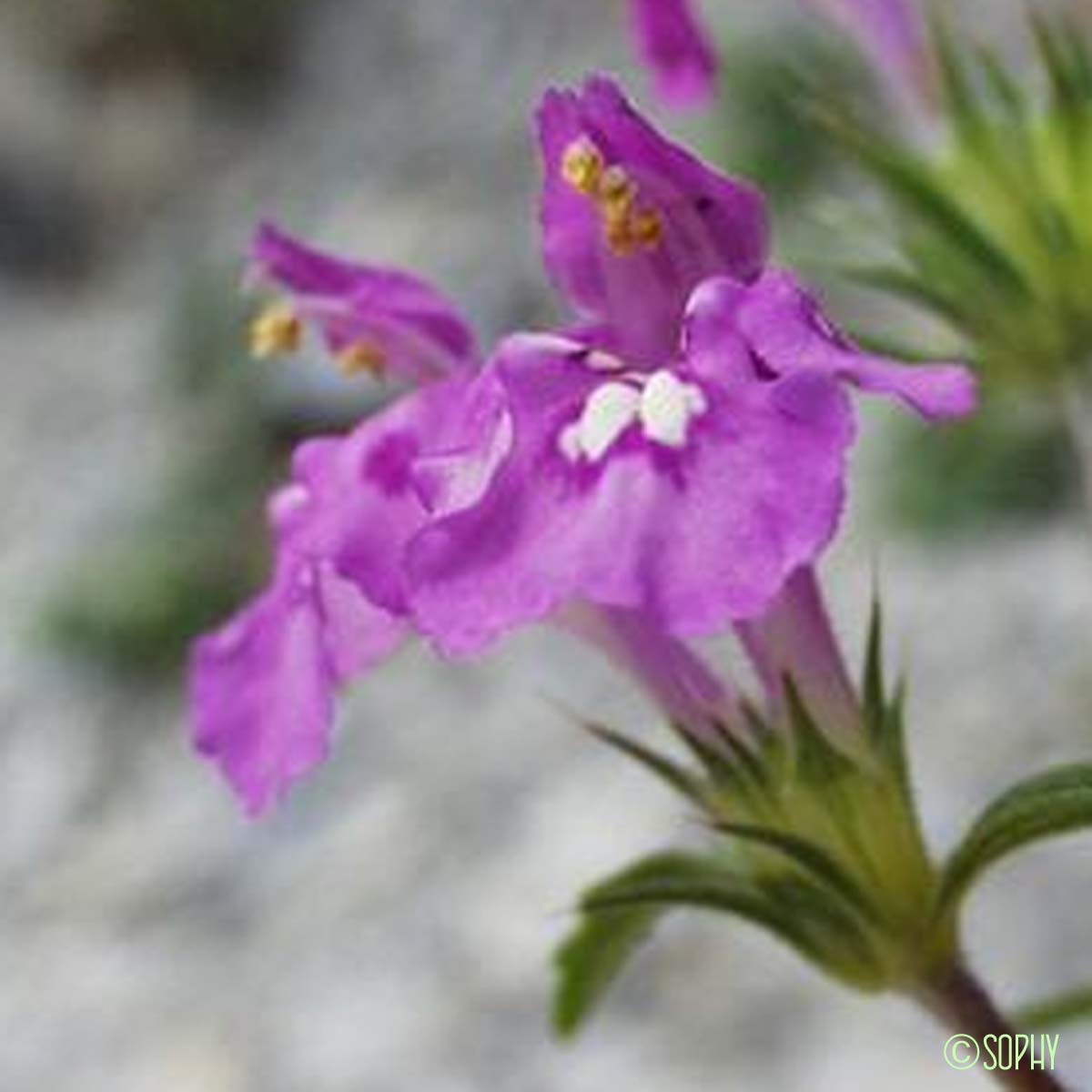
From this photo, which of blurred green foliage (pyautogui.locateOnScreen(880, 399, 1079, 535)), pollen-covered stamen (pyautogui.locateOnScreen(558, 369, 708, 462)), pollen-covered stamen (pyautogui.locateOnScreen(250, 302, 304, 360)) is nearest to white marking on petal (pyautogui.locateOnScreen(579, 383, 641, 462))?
pollen-covered stamen (pyautogui.locateOnScreen(558, 369, 708, 462))

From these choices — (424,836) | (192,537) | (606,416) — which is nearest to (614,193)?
(606,416)

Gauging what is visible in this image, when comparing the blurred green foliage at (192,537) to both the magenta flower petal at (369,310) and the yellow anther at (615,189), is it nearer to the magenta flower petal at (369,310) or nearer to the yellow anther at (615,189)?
the magenta flower petal at (369,310)

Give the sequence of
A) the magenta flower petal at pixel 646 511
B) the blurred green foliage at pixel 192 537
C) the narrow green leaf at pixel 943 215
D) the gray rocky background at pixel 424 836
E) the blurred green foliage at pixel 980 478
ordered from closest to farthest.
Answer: the magenta flower petal at pixel 646 511
the narrow green leaf at pixel 943 215
the gray rocky background at pixel 424 836
the blurred green foliage at pixel 980 478
the blurred green foliage at pixel 192 537

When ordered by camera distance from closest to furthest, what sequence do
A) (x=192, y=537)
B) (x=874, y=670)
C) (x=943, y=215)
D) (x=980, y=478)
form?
1. (x=874, y=670)
2. (x=943, y=215)
3. (x=980, y=478)
4. (x=192, y=537)

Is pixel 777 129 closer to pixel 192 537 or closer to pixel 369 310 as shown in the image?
pixel 192 537

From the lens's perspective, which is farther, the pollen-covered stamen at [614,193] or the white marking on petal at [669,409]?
the pollen-covered stamen at [614,193]

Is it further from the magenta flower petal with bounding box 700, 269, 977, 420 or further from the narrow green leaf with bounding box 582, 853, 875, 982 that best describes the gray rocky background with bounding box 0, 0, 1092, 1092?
A: the magenta flower petal with bounding box 700, 269, 977, 420

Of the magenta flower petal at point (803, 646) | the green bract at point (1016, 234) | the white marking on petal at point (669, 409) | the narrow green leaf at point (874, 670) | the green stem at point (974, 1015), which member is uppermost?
the green bract at point (1016, 234)

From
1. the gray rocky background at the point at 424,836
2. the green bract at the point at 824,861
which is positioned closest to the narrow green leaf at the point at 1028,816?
the green bract at the point at 824,861
